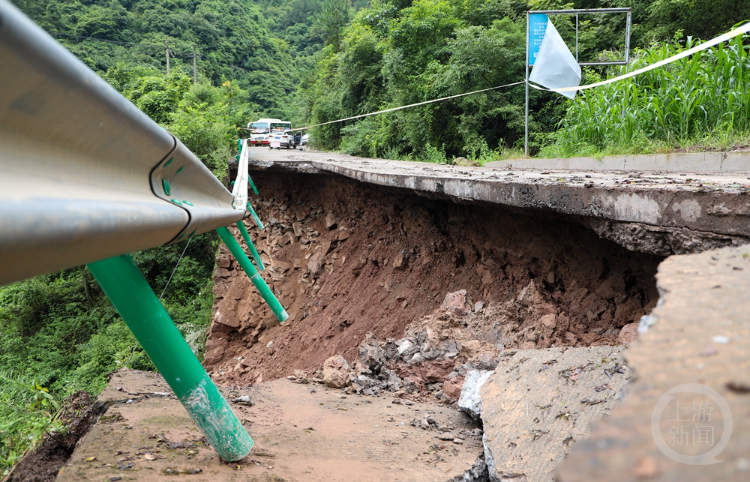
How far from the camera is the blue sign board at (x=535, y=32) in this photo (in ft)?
30.4

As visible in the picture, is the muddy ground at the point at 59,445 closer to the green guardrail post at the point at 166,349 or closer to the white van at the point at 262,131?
the green guardrail post at the point at 166,349

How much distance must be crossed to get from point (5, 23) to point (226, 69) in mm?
51785

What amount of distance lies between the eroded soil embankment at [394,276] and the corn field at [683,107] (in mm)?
2944

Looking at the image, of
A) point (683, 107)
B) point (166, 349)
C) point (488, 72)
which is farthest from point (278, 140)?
point (166, 349)

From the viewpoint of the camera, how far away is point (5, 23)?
33.9 inches

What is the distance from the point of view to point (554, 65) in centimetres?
911

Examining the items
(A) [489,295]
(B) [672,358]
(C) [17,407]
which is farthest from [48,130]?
(C) [17,407]

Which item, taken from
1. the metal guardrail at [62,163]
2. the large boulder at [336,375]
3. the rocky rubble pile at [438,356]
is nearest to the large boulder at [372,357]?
the rocky rubble pile at [438,356]

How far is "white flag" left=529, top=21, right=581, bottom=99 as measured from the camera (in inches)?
353

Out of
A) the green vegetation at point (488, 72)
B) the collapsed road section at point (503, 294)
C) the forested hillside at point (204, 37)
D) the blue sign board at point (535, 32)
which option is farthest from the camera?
the forested hillside at point (204, 37)

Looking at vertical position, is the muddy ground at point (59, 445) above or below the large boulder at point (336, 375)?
above

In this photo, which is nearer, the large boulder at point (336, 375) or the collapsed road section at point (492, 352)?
the collapsed road section at point (492, 352)

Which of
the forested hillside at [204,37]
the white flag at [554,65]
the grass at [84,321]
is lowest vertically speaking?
the grass at [84,321]

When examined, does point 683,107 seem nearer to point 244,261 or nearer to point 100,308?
point 244,261
